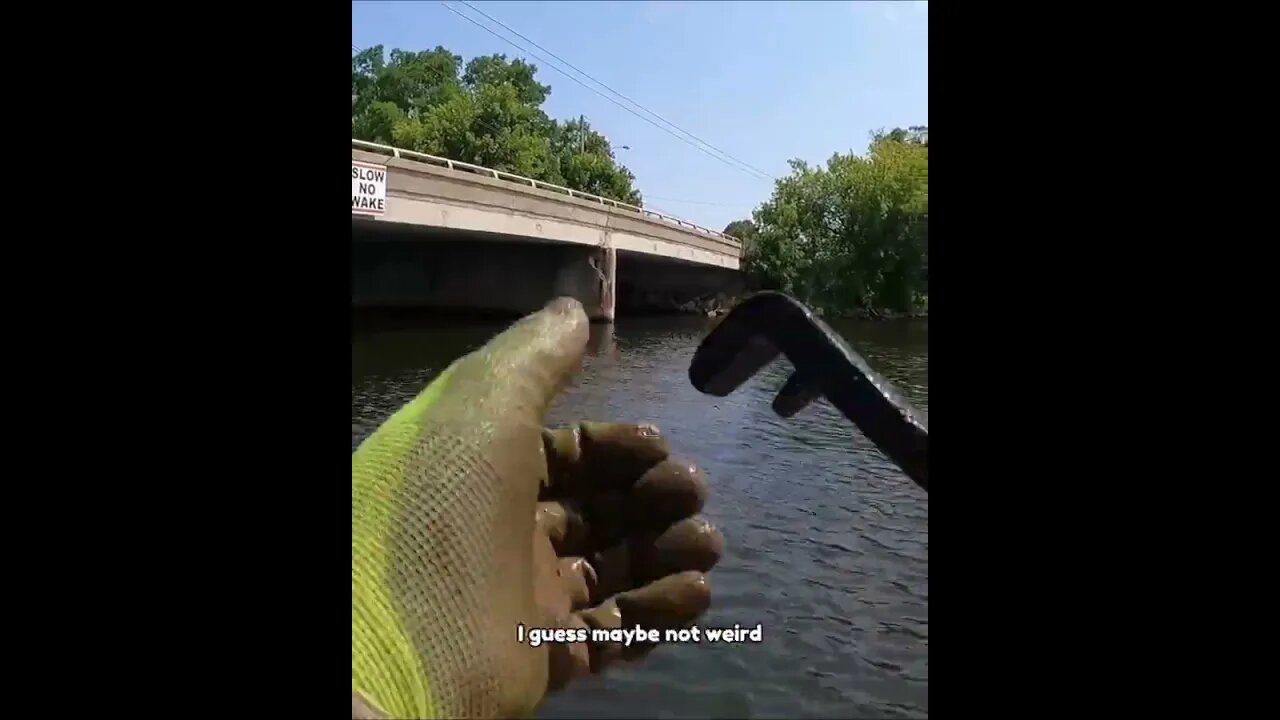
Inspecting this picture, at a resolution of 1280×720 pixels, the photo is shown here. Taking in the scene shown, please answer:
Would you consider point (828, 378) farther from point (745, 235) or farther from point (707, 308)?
point (707, 308)

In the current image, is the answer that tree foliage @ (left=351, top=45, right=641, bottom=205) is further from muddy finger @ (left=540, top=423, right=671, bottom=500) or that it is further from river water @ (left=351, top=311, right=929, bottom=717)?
muddy finger @ (left=540, top=423, right=671, bottom=500)

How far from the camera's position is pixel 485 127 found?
23.7ft

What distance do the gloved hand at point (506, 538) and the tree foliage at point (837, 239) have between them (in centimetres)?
142

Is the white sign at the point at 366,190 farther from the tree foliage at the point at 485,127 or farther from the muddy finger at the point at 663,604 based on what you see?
the muddy finger at the point at 663,604

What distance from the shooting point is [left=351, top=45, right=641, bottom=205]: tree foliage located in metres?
5.73

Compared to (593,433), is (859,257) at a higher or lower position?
higher

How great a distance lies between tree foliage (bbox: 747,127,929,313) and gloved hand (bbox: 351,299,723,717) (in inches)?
55.7

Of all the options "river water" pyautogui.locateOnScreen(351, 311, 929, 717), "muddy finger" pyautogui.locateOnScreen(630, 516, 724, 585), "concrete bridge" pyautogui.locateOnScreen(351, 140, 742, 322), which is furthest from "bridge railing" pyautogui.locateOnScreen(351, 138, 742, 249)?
"muddy finger" pyautogui.locateOnScreen(630, 516, 724, 585)
